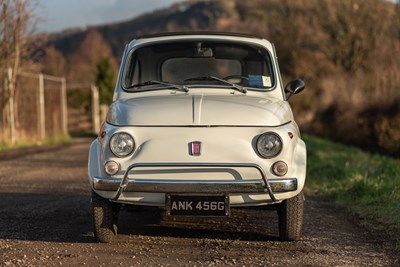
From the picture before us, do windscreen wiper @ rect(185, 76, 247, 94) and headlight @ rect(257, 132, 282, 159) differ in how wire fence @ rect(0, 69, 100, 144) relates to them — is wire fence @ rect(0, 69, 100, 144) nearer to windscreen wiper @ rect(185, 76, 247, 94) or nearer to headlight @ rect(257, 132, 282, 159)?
windscreen wiper @ rect(185, 76, 247, 94)

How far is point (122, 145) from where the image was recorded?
5410 millimetres

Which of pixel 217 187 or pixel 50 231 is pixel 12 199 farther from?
pixel 217 187

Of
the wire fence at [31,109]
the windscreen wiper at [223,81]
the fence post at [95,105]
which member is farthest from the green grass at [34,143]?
the fence post at [95,105]

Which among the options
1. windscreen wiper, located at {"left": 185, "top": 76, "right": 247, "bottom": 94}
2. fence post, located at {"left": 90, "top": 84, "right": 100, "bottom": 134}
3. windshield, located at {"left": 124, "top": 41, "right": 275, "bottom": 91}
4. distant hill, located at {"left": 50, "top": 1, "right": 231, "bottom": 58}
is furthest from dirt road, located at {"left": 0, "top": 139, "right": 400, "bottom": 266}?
distant hill, located at {"left": 50, "top": 1, "right": 231, "bottom": 58}

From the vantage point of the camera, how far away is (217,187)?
5270 mm

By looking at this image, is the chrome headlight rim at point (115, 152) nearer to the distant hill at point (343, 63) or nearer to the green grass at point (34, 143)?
the green grass at point (34, 143)

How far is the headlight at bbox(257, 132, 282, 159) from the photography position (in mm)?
5379

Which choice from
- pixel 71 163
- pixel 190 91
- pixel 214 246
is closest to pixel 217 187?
pixel 214 246

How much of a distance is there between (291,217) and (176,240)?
1083 millimetres

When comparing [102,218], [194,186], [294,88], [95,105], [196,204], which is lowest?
[95,105]

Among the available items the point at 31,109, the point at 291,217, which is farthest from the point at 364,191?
the point at 31,109

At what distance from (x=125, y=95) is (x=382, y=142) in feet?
62.2

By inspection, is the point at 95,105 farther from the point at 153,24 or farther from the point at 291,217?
the point at 153,24

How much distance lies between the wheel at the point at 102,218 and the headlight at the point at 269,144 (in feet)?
4.71
